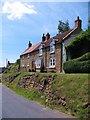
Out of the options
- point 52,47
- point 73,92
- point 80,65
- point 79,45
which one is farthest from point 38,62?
point 73,92

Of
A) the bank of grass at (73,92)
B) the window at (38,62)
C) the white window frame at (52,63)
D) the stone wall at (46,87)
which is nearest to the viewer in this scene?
the bank of grass at (73,92)

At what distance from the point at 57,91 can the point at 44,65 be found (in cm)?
2625

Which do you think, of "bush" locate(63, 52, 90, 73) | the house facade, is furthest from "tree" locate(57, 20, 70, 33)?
"bush" locate(63, 52, 90, 73)

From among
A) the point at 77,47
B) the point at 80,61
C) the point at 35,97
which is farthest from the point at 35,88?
the point at 77,47

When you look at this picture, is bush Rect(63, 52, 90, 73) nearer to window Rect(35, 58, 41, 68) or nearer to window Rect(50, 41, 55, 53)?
window Rect(50, 41, 55, 53)

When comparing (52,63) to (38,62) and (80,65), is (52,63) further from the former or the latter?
(80,65)

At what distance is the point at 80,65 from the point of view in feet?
107

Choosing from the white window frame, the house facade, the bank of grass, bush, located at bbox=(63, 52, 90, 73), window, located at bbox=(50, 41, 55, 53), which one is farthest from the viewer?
window, located at bbox=(50, 41, 55, 53)

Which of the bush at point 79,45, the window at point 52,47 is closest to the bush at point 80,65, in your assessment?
the bush at point 79,45

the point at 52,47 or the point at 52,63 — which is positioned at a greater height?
the point at 52,47

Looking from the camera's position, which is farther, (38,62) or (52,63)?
(38,62)

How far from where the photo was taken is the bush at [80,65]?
103 ft

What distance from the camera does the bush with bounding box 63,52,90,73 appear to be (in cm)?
3126

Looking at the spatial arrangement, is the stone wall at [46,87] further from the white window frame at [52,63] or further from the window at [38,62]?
the window at [38,62]
